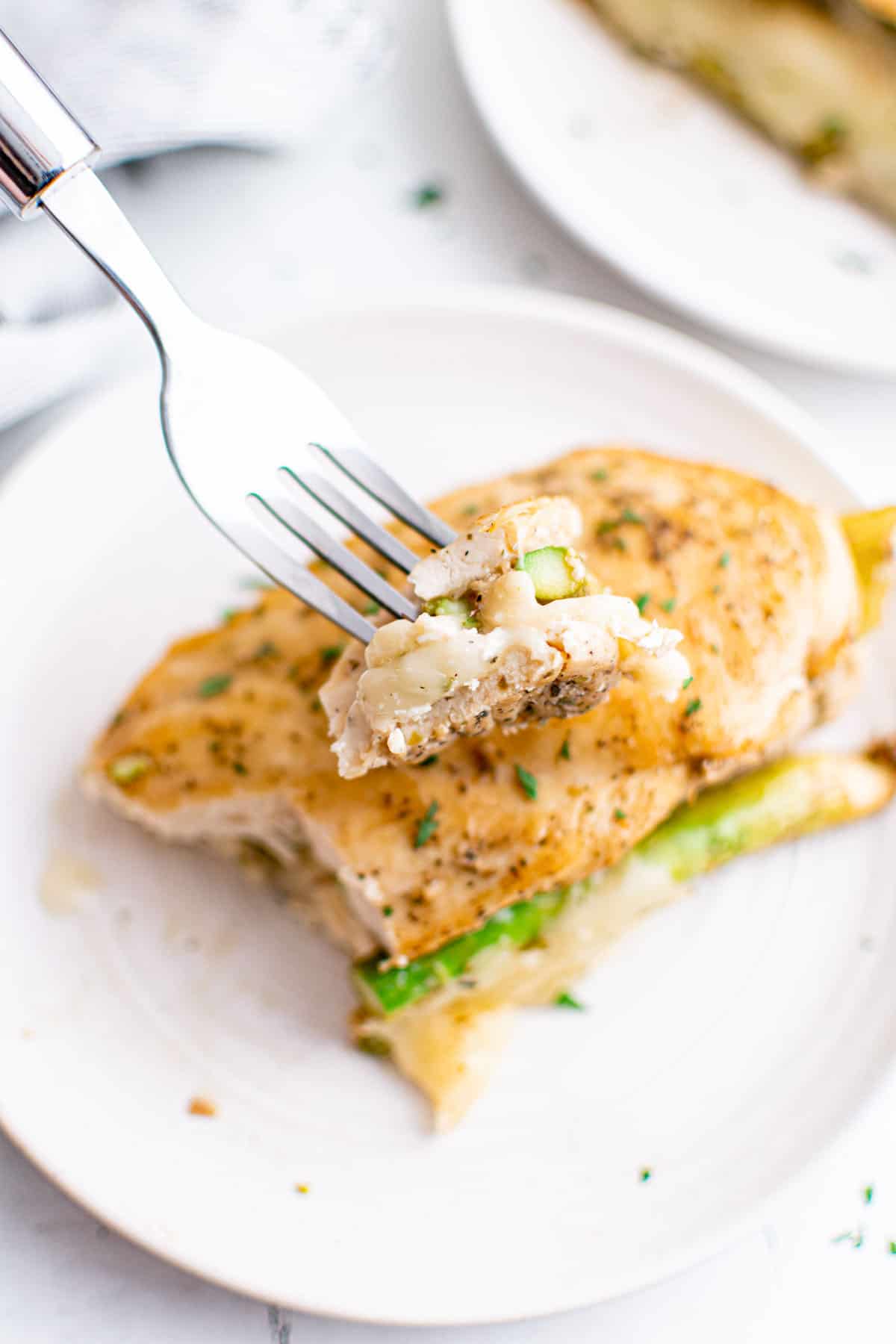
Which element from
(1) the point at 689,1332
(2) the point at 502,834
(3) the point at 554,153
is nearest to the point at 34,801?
(2) the point at 502,834

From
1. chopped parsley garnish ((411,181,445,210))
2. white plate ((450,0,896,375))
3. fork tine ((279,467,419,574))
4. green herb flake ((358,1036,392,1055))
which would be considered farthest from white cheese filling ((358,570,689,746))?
chopped parsley garnish ((411,181,445,210))

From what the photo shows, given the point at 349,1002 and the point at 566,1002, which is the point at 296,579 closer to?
the point at 349,1002

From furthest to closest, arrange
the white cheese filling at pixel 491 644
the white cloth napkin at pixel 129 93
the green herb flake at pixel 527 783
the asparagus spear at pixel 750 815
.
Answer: the white cloth napkin at pixel 129 93 → the asparagus spear at pixel 750 815 → the green herb flake at pixel 527 783 → the white cheese filling at pixel 491 644

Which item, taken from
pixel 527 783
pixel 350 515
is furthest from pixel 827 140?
pixel 527 783

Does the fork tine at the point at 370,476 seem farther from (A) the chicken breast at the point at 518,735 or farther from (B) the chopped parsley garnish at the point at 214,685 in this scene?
(B) the chopped parsley garnish at the point at 214,685

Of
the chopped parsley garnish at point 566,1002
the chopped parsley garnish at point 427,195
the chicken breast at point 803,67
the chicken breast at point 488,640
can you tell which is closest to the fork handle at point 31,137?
the chicken breast at point 488,640

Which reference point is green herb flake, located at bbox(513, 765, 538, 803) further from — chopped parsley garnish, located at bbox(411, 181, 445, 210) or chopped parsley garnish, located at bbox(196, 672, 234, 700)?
chopped parsley garnish, located at bbox(411, 181, 445, 210)
